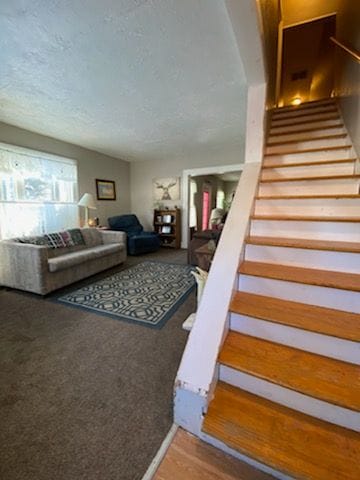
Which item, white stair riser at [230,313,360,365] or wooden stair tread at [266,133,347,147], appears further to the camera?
wooden stair tread at [266,133,347,147]

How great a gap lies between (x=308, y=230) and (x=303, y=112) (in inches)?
95.2

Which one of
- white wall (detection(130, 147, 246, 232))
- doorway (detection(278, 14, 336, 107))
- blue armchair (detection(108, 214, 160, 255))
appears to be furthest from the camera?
white wall (detection(130, 147, 246, 232))

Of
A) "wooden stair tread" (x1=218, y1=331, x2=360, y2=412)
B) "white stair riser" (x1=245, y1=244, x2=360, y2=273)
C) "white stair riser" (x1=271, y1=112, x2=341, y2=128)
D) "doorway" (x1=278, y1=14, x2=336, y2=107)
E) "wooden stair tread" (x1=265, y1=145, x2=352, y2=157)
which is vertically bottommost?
"wooden stair tread" (x1=218, y1=331, x2=360, y2=412)

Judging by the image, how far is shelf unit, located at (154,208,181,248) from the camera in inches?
219

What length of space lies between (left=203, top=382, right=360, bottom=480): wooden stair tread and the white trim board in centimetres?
443

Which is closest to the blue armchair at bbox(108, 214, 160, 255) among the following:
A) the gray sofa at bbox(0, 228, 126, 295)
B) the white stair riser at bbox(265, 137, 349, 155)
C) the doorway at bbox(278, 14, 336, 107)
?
the gray sofa at bbox(0, 228, 126, 295)

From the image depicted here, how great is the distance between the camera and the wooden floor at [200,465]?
925mm

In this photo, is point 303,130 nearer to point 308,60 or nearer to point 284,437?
point 284,437

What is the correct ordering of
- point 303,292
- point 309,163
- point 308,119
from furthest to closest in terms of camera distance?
point 308,119
point 309,163
point 303,292

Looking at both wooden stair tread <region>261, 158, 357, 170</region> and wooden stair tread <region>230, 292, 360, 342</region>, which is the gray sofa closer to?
wooden stair tread <region>230, 292, 360, 342</region>

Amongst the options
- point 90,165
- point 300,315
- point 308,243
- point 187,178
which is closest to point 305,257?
point 308,243

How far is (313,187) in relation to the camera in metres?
1.97

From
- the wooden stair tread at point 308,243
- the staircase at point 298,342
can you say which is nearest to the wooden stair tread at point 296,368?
the staircase at point 298,342

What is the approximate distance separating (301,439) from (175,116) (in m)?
3.36
